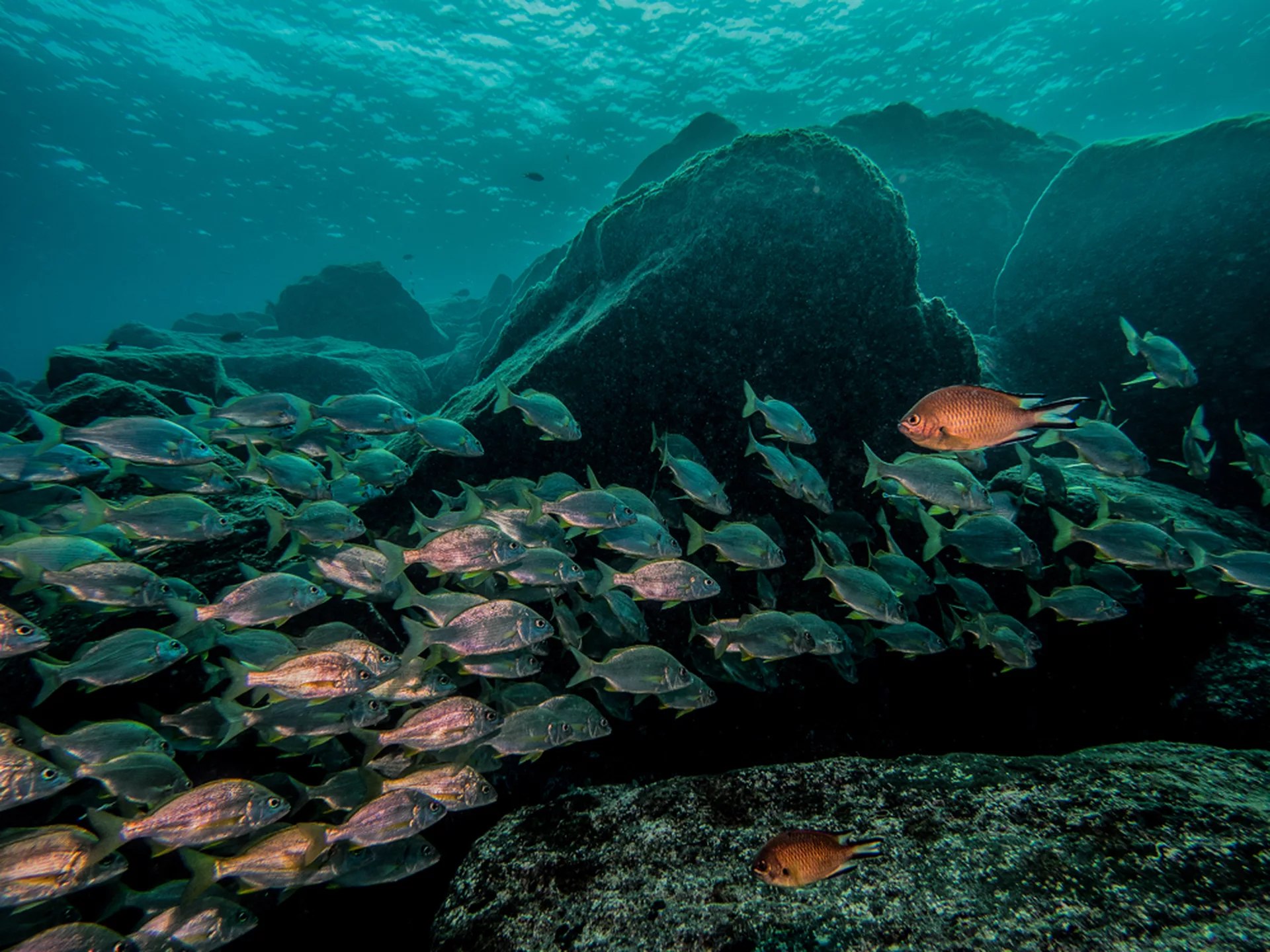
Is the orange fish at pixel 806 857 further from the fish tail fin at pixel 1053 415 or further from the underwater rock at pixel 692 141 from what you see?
the underwater rock at pixel 692 141

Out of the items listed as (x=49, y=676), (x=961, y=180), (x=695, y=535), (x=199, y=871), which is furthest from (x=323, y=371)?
(x=961, y=180)

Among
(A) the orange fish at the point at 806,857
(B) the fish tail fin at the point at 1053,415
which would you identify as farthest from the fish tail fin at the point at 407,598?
(B) the fish tail fin at the point at 1053,415

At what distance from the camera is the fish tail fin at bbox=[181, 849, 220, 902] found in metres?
2.93

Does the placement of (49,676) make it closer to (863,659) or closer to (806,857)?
(806,857)

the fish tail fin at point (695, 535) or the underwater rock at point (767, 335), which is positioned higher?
the underwater rock at point (767, 335)

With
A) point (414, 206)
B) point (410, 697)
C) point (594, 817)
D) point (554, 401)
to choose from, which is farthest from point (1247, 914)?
point (414, 206)

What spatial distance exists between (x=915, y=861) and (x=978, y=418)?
Answer: 2136 millimetres

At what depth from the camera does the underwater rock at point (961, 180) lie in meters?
16.6

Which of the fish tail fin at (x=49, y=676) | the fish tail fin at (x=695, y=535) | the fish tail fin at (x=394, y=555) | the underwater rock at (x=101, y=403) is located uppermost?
the underwater rock at (x=101, y=403)

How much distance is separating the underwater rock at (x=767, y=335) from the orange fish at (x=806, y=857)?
151 inches

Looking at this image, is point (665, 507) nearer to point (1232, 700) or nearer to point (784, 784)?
point (784, 784)

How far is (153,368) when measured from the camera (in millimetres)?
9570

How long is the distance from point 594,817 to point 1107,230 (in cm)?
1246

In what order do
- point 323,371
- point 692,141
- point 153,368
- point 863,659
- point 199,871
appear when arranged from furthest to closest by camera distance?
point 692,141, point 323,371, point 153,368, point 863,659, point 199,871
